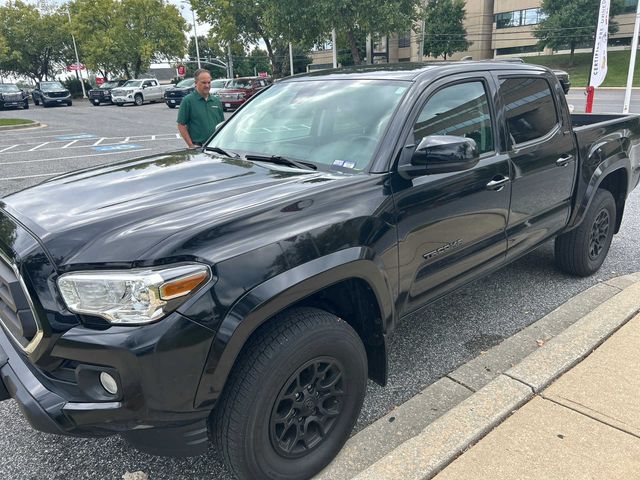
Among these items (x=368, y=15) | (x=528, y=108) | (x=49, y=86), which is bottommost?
(x=528, y=108)

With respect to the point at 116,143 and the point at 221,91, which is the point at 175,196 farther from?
the point at 221,91

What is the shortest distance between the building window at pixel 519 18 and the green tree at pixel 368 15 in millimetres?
38236

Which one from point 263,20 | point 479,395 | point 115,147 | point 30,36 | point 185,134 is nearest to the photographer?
point 479,395

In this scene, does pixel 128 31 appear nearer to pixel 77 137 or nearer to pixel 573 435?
pixel 77 137

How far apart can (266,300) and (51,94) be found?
36.8 metres

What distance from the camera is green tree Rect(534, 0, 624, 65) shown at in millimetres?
46844

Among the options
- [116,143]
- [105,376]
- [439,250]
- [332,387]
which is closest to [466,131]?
[439,250]

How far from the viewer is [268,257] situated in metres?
1.99

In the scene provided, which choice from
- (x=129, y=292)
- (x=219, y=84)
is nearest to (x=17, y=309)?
(x=129, y=292)

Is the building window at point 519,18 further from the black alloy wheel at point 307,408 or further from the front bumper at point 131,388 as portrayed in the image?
the front bumper at point 131,388

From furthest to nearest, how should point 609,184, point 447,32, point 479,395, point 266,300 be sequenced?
1. point 447,32
2. point 609,184
3. point 479,395
4. point 266,300

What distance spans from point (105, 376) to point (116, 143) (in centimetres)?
1368

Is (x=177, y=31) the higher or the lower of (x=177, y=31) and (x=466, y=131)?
the higher

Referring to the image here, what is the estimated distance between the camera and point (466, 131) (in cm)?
313
